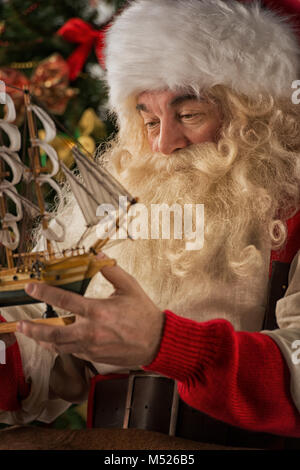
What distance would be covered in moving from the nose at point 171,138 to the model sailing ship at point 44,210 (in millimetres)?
186

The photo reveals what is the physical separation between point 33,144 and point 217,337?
0.28 metres

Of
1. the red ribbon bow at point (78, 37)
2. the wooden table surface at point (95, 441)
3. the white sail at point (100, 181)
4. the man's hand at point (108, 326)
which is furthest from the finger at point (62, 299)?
the red ribbon bow at point (78, 37)

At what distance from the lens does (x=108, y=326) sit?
0.54m

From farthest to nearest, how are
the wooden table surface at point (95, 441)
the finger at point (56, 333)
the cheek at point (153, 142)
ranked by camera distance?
the cheek at point (153, 142), the wooden table surface at point (95, 441), the finger at point (56, 333)

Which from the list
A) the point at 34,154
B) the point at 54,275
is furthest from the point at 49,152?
the point at 54,275

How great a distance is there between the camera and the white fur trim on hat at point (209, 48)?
73cm

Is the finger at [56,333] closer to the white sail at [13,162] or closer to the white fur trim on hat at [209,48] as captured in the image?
the white sail at [13,162]

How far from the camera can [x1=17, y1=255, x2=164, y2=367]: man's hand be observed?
53 cm

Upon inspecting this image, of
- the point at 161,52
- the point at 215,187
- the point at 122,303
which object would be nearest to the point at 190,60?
the point at 161,52

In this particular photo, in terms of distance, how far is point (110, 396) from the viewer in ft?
2.89

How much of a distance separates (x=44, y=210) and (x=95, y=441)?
310mm

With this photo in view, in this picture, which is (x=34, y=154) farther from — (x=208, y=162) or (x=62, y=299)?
(x=208, y=162)

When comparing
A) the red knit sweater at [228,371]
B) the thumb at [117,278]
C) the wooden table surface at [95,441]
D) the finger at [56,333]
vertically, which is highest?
the thumb at [117,278]
